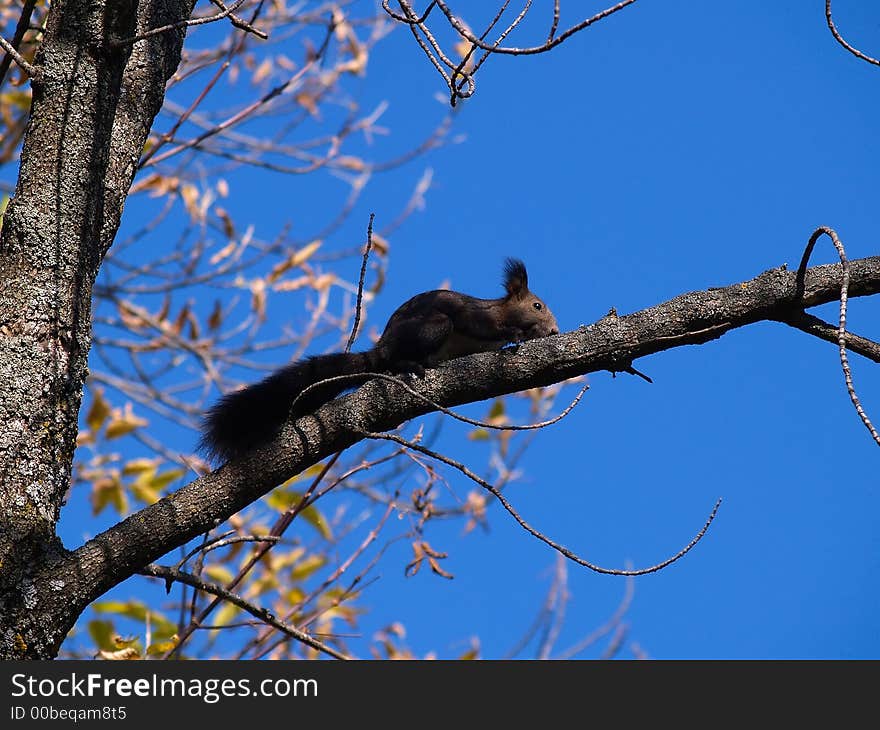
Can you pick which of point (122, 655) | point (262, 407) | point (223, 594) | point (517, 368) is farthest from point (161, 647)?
point (517, 368)

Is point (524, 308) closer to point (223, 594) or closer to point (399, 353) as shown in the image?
point (399, 353)

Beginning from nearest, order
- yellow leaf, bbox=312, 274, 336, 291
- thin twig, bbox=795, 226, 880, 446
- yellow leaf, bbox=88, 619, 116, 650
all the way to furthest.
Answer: thin twig, bbox=795, 226, 880, 446 → yellow leaf, bbox=88, 619, 116, 650 → yellow leaf, bbox=312, 274, 336, 291

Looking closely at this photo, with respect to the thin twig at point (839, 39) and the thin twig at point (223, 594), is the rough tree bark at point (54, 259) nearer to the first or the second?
the thin twig at point (223, 594)

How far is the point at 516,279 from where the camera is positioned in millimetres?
4457

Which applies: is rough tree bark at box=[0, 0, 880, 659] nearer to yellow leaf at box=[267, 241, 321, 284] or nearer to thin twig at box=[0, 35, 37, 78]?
thin twig at box=[0, 35, 37, 78]

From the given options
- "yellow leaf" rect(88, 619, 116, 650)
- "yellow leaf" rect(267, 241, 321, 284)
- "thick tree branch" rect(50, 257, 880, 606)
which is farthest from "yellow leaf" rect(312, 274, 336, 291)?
"thick tree branch" rect(50, 257, 880, 606)

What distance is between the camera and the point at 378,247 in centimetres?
394

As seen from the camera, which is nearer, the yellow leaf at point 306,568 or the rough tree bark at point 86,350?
the rough tree bark at point 86,350

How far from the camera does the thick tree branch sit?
7.91 ft

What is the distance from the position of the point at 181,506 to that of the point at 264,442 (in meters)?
0.26

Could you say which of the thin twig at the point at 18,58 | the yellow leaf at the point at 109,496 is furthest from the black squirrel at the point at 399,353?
the yellow leaf at the point at 109,496

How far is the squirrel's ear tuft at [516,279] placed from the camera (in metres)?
4.43

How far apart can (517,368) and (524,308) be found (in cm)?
186
